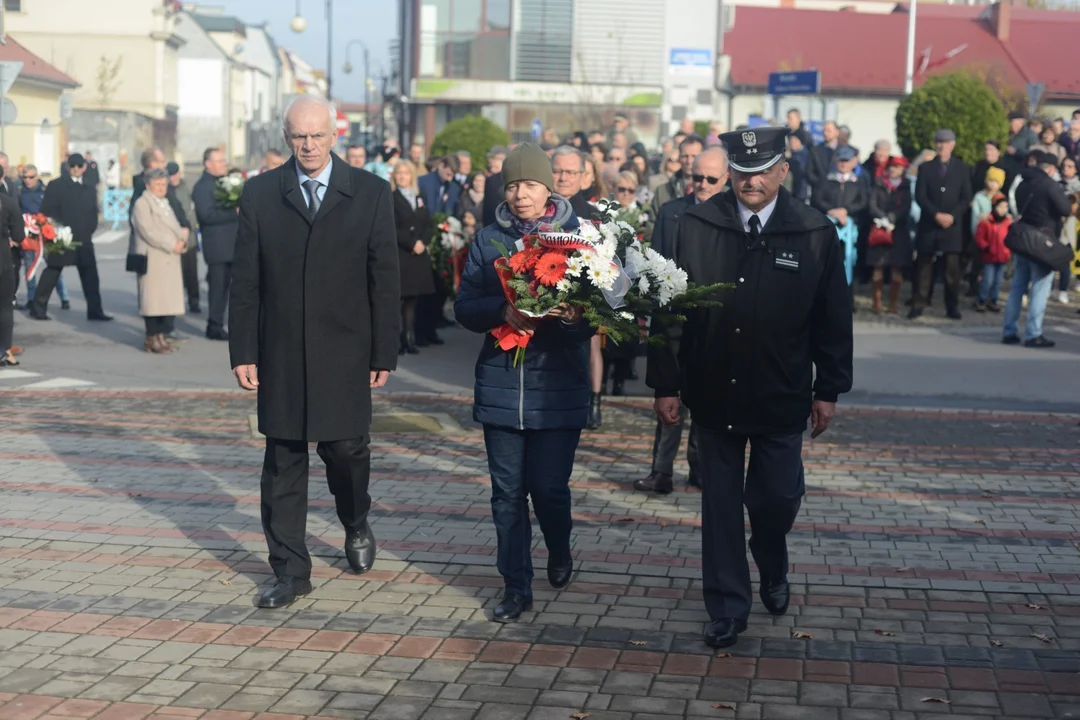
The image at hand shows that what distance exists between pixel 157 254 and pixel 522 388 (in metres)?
10.0

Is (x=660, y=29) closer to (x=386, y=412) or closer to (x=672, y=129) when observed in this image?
(x=672, y=129)

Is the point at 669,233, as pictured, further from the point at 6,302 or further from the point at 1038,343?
the point at 1038,343

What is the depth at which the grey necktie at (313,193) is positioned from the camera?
632 centimetres

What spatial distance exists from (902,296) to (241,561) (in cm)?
1400

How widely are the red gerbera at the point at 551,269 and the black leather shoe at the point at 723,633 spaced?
1.49 m

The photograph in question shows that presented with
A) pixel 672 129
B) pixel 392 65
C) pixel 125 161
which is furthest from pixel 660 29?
pixel 125 161

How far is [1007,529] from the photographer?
7.86 m

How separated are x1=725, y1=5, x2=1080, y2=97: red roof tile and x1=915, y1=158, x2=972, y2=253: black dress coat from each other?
3495 cm

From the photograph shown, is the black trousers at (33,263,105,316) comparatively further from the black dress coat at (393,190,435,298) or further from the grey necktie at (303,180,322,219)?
the grey necktie at (303,180,322,219)

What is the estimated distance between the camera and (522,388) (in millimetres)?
6160

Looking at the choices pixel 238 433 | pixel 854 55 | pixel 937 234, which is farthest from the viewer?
pixel 854 55

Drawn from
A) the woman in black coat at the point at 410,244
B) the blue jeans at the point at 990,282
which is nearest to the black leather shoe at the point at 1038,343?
the blue jeans at the point at 990,282

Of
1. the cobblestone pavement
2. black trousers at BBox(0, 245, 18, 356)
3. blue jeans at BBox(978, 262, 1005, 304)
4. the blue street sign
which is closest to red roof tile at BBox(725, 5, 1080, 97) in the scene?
the blue street sign

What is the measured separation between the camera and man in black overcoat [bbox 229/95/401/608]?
20.7 ft
